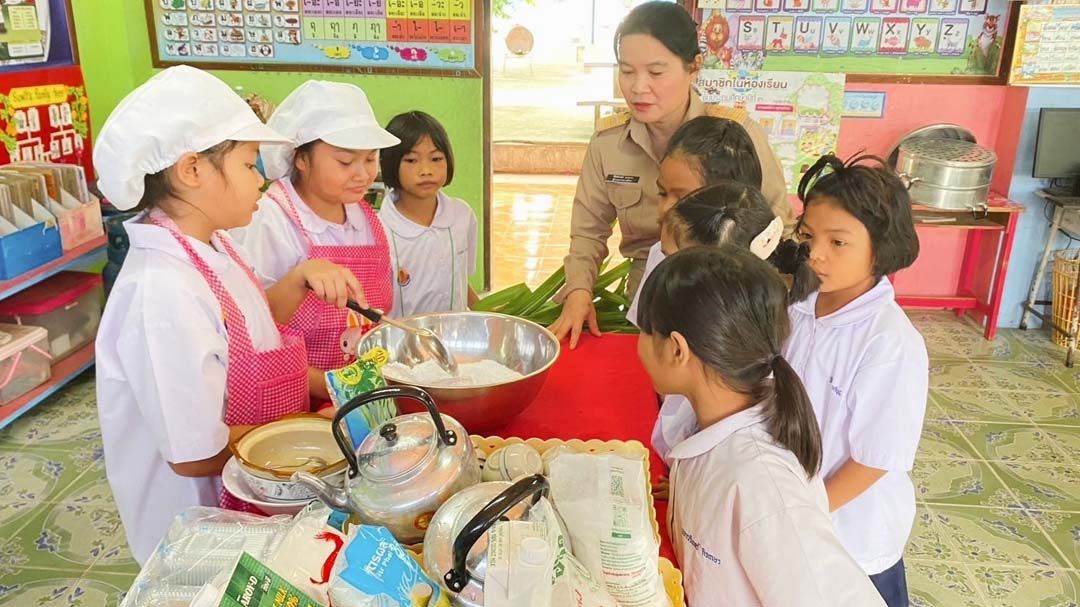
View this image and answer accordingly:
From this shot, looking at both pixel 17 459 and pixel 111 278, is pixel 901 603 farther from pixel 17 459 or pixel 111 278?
pixel 111 278

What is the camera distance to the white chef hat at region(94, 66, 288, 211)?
1.22m

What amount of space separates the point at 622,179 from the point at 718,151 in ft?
1.99

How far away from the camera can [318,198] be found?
1.85m

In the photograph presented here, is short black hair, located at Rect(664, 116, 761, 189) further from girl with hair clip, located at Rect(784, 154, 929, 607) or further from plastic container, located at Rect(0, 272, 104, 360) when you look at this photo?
plastic container, located at Rect(0, 272, 104, 360)

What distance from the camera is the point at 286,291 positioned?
5.21 feet

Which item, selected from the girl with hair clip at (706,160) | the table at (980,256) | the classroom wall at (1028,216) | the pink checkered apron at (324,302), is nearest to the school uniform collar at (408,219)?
the pink checkered apron at (324,302)

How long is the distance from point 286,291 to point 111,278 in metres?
2.53

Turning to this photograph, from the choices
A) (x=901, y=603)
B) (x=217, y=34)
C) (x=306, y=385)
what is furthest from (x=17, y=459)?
(x=901, y=603)

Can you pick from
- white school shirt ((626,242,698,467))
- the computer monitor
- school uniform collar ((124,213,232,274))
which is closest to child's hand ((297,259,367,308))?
school uniform collar ((124,213,232,274))

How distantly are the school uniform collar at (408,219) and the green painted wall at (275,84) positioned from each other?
1941 mm

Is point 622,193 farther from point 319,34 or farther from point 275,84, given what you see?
point 275,84

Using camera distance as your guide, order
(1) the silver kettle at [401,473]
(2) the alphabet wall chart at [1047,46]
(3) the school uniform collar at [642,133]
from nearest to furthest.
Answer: (1) the silver kettle at [401,473] < (3) the school uniform collar at [642,133] < (2) the alphabet wall chart at [1047,46]

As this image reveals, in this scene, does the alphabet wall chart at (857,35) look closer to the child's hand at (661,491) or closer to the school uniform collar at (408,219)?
the school uniform collar at (408,219)

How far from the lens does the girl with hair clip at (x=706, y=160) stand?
1.71 meters
